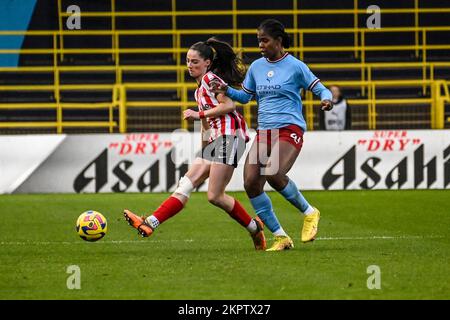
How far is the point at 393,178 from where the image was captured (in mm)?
20469

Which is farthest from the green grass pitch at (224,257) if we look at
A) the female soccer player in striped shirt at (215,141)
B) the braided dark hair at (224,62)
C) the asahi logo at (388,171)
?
the asahi logo at (388,171)

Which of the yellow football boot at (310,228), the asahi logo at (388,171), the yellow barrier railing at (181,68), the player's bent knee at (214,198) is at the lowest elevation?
the asahi logo at (388,171)

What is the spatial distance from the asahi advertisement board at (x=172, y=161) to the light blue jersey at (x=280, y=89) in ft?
32.7

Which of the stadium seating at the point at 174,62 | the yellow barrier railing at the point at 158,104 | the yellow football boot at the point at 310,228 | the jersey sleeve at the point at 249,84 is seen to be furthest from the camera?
the stadium seating at the point at 174,62

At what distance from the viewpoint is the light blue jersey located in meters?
10.1

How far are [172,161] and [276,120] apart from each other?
10213 millimetres

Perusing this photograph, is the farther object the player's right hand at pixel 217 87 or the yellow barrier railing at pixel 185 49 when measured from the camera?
the yellow barrier railing at pixel 185 49

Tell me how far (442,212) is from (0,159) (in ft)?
29.6

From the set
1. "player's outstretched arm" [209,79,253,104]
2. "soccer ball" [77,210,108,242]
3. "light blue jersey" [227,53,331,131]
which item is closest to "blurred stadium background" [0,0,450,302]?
"soccer ball" [77,210,108,242]

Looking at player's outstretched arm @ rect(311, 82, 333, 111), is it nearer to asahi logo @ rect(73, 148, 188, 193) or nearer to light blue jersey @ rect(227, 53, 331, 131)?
light blue jersey @ rect(227, 53, 331, 131)

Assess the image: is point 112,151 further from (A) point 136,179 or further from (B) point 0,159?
(B) point 0,159

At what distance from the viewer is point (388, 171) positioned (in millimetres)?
20500

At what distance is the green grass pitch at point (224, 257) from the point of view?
7203mm

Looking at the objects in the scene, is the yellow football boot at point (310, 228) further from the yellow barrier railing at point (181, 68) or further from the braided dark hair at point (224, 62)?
the yellow barrier railing at point (181, 68)
